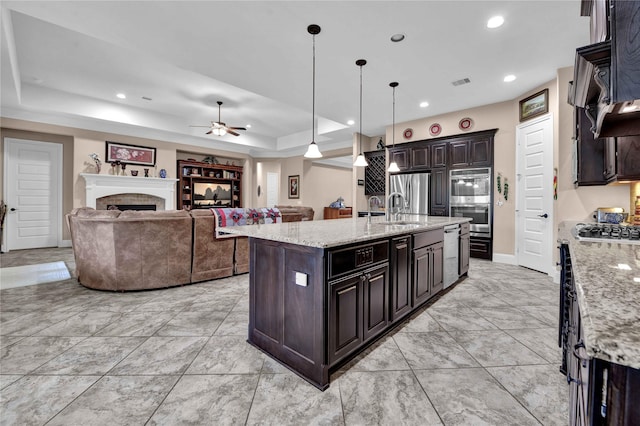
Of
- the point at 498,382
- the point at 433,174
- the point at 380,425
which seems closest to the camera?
the point at 380,425

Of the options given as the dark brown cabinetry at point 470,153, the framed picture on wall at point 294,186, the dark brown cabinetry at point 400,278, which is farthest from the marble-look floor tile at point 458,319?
the framed picture on wall at point 294,186

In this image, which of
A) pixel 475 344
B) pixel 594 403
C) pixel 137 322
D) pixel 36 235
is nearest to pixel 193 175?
pixel 36 235

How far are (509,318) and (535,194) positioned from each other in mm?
2682

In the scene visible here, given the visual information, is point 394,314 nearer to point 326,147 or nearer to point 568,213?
point 568,213

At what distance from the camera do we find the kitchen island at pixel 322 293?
5.40 feet

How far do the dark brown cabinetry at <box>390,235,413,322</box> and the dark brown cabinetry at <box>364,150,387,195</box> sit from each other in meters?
4.54

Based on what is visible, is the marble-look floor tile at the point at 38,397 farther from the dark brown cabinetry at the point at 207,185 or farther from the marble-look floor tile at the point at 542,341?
the dark brown cabinetry at the point at 207,185

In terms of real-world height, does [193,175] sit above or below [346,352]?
above

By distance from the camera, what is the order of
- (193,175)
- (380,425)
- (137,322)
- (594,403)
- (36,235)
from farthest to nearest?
1. (193,175)
2. (36,235)
3. (137,322)
4. (380,425)
5. (594,403)

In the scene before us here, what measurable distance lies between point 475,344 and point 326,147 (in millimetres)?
7194

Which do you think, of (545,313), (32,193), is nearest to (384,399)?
(545,313)

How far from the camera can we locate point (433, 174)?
18.5 feet

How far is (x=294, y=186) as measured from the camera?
9781 mm

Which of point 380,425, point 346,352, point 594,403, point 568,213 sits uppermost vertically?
point 568,213
